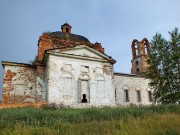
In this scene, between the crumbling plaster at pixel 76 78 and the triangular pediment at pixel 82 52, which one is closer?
the crumbling plaster at pixel 76 78

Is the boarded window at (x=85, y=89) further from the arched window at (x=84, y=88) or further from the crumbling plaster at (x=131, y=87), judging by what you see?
the crumbling plaster at (x=131, y=87)

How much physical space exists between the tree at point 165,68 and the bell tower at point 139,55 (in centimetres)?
1052

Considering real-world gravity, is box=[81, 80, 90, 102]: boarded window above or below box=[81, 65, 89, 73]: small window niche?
below

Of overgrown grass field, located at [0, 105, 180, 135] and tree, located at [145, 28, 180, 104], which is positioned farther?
tree, located at [145, 28, 180, 104]

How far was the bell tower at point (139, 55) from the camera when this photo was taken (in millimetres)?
31844

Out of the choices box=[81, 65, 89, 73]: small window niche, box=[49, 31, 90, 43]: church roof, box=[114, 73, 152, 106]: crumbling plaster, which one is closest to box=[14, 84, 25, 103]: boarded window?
box=[81, 65, 89, 73]: small window niche

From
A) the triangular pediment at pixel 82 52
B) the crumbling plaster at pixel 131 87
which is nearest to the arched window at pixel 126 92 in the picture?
the crumbling plaster at pixel 131 87

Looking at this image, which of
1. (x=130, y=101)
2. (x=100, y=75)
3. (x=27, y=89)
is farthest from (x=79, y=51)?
(x=130, y=101)

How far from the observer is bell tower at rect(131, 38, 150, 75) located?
104 feet

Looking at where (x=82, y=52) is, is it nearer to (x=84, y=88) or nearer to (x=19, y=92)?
(x=84, y=88)

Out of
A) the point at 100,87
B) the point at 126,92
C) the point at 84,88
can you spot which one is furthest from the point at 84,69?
the point at 126,92

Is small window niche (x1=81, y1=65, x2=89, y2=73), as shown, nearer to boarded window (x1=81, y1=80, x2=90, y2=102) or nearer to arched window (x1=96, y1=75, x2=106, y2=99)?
boarded window (x1=81, y1=80, x2=90, y2=102)

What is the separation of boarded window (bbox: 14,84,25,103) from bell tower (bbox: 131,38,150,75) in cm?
1788

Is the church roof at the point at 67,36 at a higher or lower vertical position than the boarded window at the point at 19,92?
higher
